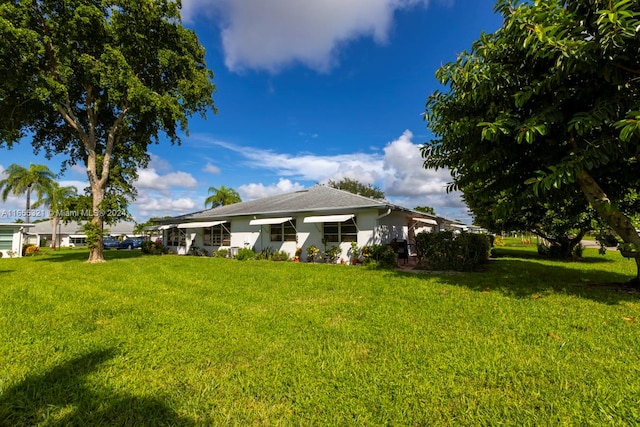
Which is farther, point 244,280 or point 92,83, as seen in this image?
point 92,83

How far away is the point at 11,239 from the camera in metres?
25.6

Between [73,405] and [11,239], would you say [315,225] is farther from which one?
[11,239]

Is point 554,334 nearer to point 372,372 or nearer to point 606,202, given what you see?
point 372,372

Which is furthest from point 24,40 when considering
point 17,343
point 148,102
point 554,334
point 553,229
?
point 553,229

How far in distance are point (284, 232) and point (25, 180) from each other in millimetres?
34935

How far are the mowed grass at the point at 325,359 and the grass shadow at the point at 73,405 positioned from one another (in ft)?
0.05

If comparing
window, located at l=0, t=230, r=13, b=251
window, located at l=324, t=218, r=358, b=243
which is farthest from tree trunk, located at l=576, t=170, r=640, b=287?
window, located at l=0, t=230, r=13, b=251

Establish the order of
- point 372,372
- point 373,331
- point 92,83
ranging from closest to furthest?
point 372,372 < point 373,331 < point 92,83

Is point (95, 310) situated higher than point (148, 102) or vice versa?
point (148, 102)

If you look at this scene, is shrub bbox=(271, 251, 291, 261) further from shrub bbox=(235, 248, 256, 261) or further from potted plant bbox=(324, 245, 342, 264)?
potted plant bbox=(324, 245, 342, 264)

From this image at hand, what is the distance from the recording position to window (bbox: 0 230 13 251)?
2525cm

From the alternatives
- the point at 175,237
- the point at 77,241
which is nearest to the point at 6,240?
the point at 175,237

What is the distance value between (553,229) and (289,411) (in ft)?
58.8

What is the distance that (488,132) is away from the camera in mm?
5551
